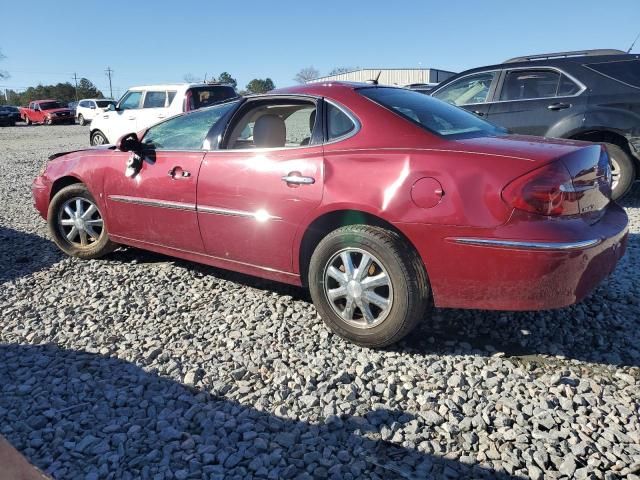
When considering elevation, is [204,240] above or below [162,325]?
above

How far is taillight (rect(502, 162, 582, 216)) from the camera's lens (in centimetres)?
256

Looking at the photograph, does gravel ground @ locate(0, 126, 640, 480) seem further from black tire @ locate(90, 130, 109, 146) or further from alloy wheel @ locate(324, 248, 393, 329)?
black tire @ locate(90, 130, 109, 146)

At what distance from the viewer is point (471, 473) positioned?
6.88 feet

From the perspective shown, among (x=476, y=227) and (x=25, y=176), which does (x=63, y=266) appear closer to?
(x=476, y=227)

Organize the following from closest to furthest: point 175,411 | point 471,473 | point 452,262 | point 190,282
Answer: point 471,473
point 175,411
point 452,262
point 190,282

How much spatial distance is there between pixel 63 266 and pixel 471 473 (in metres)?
4.01

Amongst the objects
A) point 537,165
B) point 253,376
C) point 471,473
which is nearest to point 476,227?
point 537,165

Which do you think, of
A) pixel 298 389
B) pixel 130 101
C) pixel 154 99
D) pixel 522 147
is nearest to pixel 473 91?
pixel 522 147

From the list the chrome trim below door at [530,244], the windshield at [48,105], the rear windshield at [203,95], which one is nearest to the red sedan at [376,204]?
the chrome trim below door at [530,244]

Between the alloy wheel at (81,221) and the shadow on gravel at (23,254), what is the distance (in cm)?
31

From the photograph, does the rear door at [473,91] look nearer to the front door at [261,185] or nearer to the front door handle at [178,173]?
the front door at [261,185]

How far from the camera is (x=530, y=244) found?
2.54 meters

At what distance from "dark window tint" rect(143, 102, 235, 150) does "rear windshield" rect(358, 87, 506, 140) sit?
1.18 m

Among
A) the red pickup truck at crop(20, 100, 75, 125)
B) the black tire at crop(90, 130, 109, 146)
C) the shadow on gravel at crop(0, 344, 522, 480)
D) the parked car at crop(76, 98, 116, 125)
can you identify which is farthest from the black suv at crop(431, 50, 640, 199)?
the red pickup truck at crop(20, 100, 75, 125)
